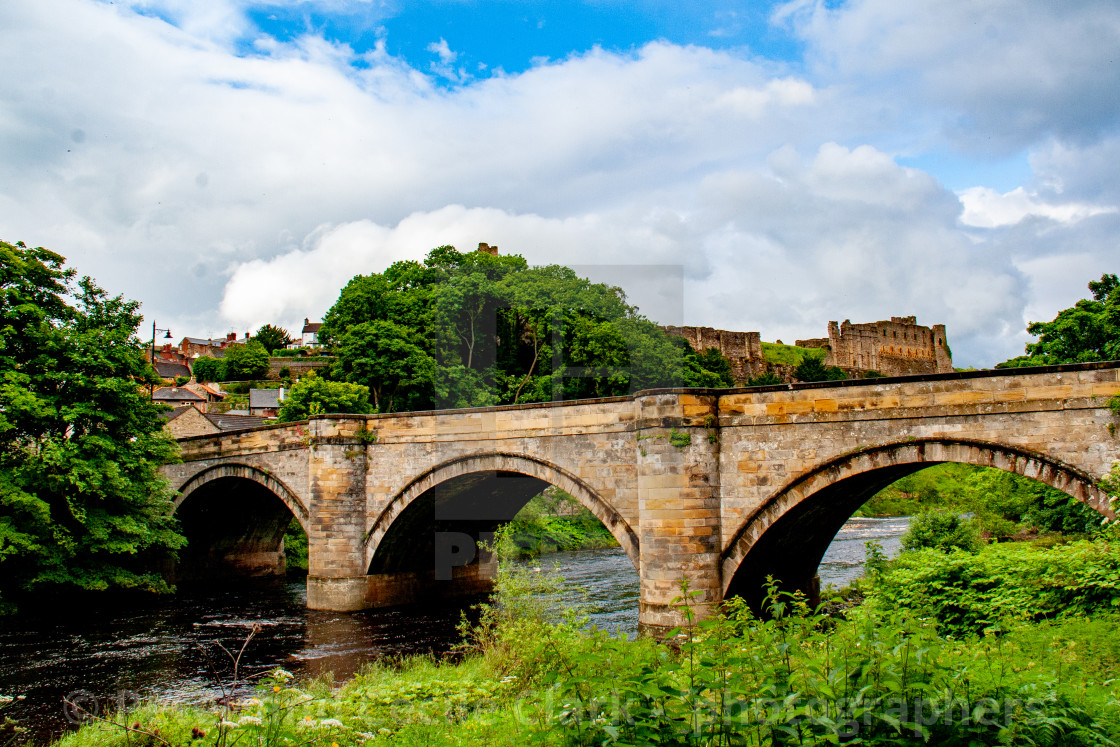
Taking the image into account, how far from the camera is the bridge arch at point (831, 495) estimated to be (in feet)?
36.9

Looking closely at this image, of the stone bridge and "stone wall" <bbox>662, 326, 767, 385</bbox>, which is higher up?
"stone wall" <bbox>662, 326, 767, 385</bbox>

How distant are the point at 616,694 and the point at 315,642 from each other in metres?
14.1

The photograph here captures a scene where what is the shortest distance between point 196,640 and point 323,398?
51.7ft

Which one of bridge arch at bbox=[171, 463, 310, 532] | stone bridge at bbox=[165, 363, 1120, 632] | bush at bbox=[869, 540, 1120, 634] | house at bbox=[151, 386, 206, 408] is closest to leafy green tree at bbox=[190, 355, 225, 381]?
house at bbox=[151, 386, 206, 408]

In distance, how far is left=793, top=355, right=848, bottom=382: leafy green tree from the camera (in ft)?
207

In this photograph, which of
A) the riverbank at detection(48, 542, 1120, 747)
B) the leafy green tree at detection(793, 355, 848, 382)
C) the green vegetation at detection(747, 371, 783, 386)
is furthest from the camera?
the leafy green tree at detection(793, 355, 848, 382)

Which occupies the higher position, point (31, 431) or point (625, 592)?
point (31, 431)

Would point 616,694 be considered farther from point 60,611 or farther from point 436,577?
point 60,611

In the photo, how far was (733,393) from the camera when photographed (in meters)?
13.8

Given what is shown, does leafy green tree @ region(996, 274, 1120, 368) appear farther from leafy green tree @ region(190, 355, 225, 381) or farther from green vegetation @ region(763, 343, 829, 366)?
leafy green tree @ region(190, 355, 225, 381)

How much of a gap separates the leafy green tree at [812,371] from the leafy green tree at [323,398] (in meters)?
38.7

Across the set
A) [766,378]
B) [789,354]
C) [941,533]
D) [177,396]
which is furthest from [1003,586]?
[789,354]

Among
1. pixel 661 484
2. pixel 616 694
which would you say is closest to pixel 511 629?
pixel 661 484

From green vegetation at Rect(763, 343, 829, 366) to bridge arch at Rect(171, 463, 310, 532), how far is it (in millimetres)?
48472
